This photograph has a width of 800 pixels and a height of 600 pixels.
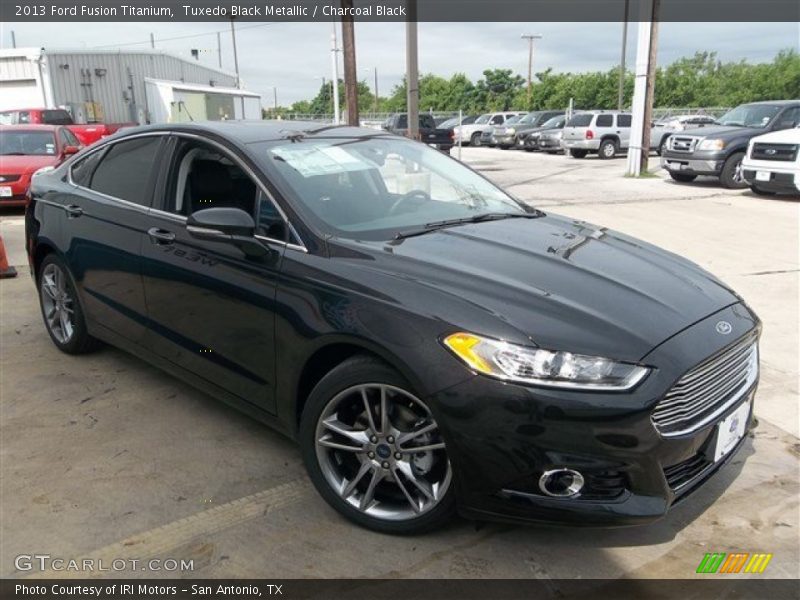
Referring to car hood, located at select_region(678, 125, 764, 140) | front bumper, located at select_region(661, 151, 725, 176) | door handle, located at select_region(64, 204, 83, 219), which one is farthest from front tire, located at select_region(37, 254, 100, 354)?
car hood, located at select_region(678, 125, 764, 140)

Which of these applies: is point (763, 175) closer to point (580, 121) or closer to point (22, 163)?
point (22, 163)

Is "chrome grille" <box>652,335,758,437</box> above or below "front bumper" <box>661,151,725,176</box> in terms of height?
above

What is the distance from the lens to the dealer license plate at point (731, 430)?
257 centimetres

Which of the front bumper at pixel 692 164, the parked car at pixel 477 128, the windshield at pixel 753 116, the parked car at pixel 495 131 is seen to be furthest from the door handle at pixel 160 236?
the parked car at pixel 477 128

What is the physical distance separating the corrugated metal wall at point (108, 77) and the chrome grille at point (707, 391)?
101ft

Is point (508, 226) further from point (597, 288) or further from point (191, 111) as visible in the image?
point (191, 111)

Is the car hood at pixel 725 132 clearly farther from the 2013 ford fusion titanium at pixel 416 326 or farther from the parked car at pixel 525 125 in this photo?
the parked car at pixel 525 125

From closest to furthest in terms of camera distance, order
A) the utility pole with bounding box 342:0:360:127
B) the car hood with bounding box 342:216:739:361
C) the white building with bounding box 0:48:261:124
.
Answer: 1. the car hood with bounding box 342:216:739:361
2. the utility pole with bounding box 342:0:360:127
3. the white building with bounding box 0:48:261:124

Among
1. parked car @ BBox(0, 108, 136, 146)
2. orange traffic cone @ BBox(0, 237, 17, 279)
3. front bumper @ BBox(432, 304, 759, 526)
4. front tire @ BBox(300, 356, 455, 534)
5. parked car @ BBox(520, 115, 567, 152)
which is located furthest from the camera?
parked car @ BBox(520, 115, 567, 152)

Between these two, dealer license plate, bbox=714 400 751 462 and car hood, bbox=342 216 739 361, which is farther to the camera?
dealer license plate, bbox=714 400 751 462

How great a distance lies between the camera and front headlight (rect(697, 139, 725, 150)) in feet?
47.6

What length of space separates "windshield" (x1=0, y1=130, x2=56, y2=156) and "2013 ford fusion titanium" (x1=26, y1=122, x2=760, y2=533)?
377 inches

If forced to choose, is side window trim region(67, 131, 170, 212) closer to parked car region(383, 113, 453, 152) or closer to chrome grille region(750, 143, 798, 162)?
chrome grille region(750, 143, 798, 162)

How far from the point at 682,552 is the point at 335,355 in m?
1.60
